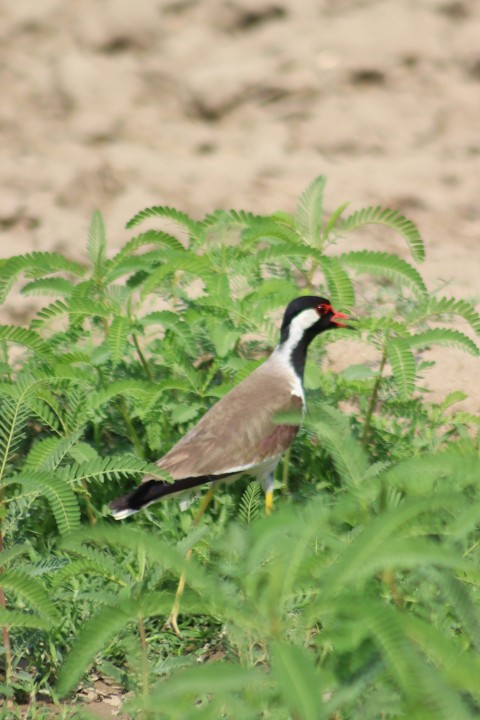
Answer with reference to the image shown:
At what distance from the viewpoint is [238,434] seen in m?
5.16

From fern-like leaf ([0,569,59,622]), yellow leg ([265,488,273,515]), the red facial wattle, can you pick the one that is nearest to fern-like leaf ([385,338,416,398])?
the red facial wattle

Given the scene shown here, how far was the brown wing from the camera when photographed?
16.3 ft

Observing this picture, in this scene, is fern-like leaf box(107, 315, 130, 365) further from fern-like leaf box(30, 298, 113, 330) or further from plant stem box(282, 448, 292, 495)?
plant stem box(282, 448, 292, 495)

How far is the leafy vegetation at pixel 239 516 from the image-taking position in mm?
2943

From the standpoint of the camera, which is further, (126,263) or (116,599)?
(126,263)

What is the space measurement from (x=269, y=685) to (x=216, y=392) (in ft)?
8.46

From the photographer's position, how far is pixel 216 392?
17.9 ft

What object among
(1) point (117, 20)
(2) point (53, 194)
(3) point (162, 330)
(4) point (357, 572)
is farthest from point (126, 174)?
(4) point (357, 572)

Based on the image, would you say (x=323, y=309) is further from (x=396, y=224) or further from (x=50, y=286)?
(x=50, y=286)

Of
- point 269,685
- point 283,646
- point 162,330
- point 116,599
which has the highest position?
point 283,646

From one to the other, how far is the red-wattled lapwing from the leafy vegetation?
102 millimetres

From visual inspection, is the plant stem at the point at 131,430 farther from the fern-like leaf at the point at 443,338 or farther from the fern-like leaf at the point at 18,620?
the fern-like leaf at the point at 18,620

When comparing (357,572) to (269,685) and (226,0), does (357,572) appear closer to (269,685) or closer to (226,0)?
(269,685)

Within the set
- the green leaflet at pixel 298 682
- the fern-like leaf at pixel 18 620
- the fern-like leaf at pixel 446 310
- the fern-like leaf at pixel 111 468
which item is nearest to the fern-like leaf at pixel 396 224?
the fern-like leaf at pixel 446 310
